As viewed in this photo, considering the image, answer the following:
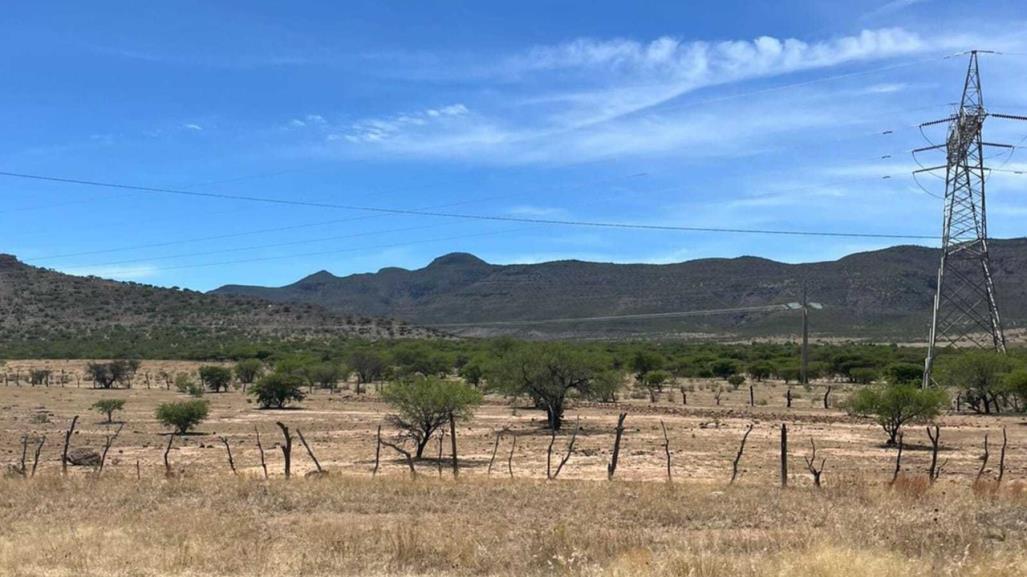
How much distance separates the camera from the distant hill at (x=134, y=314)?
121256 mm

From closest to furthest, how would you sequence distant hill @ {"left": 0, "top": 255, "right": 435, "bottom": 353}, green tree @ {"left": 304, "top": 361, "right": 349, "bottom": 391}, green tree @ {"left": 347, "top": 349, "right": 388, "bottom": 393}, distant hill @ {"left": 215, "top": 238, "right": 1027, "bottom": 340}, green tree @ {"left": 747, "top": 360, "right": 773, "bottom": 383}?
green tree @ {"left": 304, "top": 361, "right": 349, "bottom": 391} → green tree @ {"left": 347, "top": 349, "right": 388, "bottom": 393} → green tree @ {"left": 747, "top": 360, "right": 773, "bottom": 383} → distant hill @ {"left": 0, "top": 255, "right": 435, "bottom": 353} → distant hill @ {"left": 215, "top": 238, "right": 1027, "bottom": 340}

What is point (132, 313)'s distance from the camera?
130 meters

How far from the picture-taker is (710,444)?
38.8 meters

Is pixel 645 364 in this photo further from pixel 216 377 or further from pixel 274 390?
pixel 274 390

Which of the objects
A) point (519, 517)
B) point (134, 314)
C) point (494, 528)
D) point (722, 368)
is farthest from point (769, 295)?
point (494, 528)

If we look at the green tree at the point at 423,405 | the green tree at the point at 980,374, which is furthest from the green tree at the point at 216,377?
the green tree at the point at 980,374

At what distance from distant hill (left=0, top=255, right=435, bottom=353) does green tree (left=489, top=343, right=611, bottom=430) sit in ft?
262

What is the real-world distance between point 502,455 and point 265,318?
10399 cm

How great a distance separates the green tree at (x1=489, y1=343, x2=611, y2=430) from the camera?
4838cm

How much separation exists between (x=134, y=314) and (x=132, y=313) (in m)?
0.47

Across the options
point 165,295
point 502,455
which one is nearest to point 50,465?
point 502,455

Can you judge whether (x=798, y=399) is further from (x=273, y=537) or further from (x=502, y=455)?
(x=273, y=537)

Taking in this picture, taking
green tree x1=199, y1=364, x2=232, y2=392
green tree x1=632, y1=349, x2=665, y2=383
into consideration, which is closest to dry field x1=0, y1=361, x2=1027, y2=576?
green tree x1=199, y1=364, x2=232, y2=392

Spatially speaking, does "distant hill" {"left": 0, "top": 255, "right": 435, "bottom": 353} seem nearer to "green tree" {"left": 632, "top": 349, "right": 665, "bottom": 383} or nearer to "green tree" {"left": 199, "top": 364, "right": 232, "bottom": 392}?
"green tree" {"left": 199, "top": 364, "right": 232, "bottom": 392}
